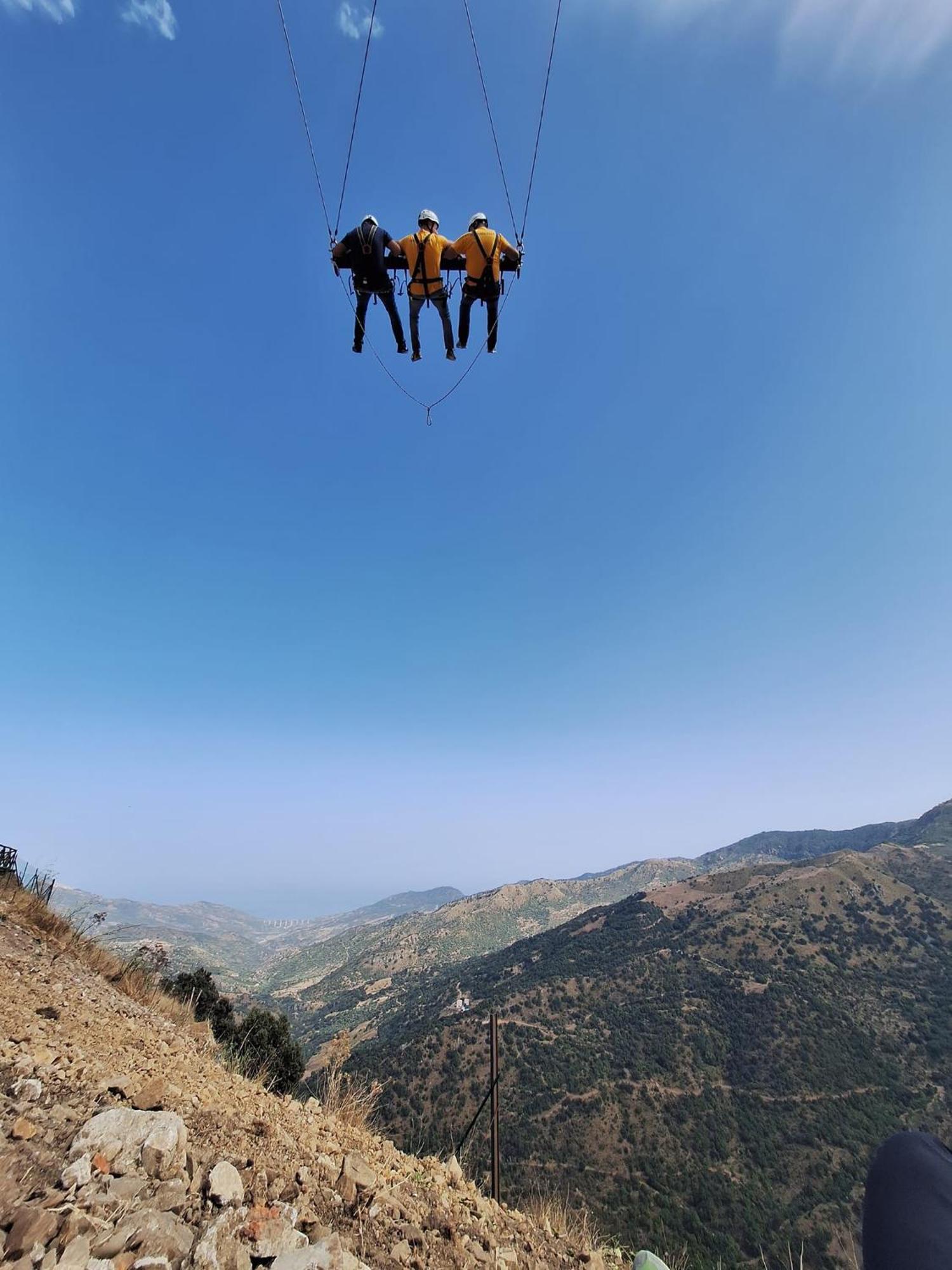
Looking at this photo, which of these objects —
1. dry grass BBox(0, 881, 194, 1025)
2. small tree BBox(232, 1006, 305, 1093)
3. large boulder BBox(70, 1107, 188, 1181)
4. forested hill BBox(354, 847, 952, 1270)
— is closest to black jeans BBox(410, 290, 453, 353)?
large boulder BBox(70, 1107, 188, 1181)

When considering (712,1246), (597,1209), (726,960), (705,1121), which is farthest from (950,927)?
(597,1209)

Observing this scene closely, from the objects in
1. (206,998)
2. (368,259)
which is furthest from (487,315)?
(206,998)

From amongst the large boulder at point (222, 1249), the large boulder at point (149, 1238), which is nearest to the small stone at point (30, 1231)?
the large boulder at point (149, 1238)

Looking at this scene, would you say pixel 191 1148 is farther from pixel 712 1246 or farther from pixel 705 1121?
pixel 705 1121

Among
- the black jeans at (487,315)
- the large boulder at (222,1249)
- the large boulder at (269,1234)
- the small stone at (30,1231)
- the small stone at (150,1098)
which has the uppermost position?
the black jeans at (487,315)

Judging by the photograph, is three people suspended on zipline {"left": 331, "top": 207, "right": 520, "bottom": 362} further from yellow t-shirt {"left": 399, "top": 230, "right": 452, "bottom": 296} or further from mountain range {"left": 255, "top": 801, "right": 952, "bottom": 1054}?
mountain range {"left": 255, "top": 801, "right": 952, "bottom": 1054}

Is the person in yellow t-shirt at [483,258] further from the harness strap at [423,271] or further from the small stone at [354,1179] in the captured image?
the small stone at [354,1179]
